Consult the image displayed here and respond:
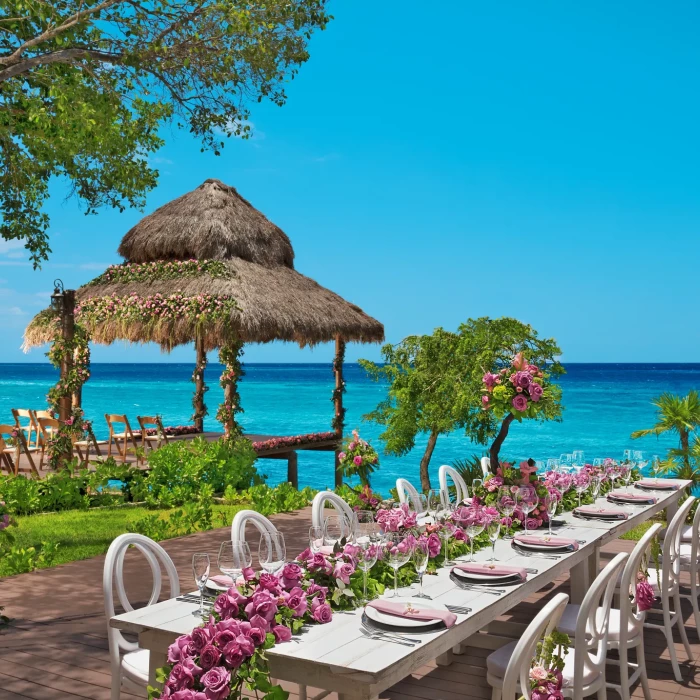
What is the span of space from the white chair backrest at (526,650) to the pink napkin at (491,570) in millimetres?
612

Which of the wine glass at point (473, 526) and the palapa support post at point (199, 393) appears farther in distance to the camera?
the palapa support post at point (199, 393)

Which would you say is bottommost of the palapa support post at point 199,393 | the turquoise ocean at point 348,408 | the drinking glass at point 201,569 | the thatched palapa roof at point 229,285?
the turquoise ocean at point 348,408

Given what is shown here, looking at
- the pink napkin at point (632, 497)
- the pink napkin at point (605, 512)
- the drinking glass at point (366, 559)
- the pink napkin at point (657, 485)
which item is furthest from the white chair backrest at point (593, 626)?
the pink napkin at point (657, 485)

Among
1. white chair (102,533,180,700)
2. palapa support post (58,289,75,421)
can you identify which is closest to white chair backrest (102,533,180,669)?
white chair (102,533,180,700)

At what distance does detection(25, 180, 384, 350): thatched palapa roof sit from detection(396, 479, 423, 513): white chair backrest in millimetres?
5647

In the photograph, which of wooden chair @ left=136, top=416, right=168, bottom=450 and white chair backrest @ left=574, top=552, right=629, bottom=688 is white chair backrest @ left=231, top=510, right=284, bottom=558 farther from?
wooden chair @ left=136, top=416, right=168, bottom=450

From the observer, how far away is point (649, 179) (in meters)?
46.8

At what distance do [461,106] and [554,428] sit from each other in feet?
57.2

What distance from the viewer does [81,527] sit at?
8.03 metres

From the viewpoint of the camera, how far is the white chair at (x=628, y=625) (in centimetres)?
332

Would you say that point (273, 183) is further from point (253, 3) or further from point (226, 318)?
point (253, 3)

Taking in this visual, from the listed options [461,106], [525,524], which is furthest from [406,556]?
[461,106]

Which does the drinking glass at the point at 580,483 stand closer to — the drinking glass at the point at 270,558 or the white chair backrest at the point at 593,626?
the white chair backrest at the point at 593,626

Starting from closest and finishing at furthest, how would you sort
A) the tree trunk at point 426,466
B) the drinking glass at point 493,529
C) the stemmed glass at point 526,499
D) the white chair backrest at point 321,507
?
1. the drinking glass at point 493,529
2. the stemmed glass at point 526,499
3. the white chair backrest at point 321,507
4. the tree trunk at point 426,466
